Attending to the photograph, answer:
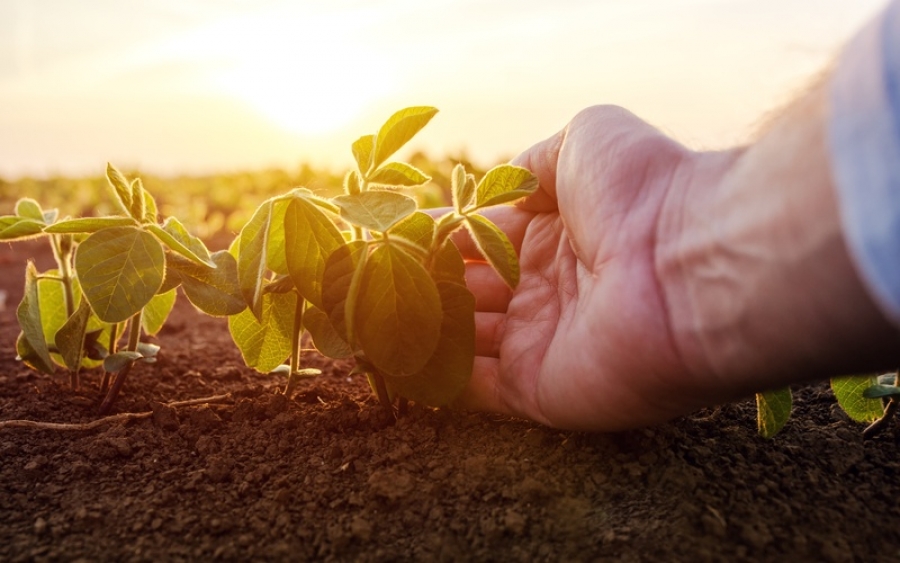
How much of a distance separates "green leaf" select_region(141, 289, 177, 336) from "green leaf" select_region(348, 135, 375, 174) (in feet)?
2.80

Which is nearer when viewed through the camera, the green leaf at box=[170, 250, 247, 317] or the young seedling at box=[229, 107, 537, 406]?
the young seedling at box=[229, 107, 537, 406]

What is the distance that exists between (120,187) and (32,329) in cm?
50

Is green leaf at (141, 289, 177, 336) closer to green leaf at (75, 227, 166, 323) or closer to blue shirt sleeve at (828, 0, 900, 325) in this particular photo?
green leaf at (75, 227, 166, 323)

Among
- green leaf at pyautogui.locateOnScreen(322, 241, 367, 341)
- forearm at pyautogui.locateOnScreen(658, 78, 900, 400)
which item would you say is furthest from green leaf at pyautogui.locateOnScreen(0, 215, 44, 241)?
forearm at pyautogui.locateOnScreen(658, 78, 900, 400)

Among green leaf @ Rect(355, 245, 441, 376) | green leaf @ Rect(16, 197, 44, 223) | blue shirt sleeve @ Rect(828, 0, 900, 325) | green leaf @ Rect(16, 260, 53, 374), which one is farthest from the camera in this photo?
green leaf @ Rect(16, 197, 44, 223)

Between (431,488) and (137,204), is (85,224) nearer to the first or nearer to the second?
(137,204)

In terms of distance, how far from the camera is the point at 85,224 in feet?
5.65

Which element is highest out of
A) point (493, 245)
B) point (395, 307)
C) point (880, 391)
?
point (493, 245)

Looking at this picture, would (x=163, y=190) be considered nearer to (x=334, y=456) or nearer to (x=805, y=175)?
(x=334, y=456)

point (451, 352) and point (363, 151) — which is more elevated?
point (363, 151)

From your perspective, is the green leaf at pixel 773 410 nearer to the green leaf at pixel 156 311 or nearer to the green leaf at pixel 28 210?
A: the green leaf at pixel 156 311

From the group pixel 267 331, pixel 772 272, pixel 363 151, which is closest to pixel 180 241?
pixel 267 331

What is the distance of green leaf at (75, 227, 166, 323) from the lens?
5.46 ft

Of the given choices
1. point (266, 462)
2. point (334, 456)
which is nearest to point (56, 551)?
point (266, 462)
